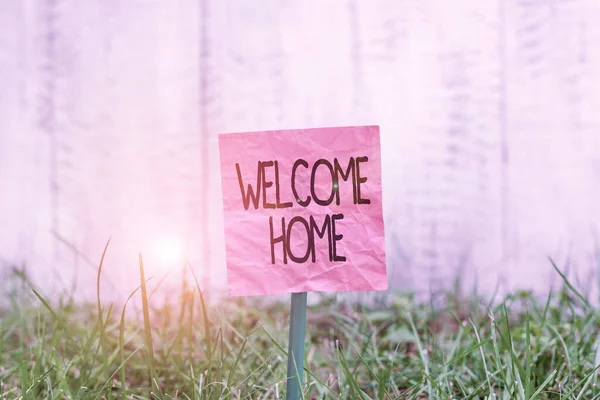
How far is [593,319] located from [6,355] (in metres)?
0.83

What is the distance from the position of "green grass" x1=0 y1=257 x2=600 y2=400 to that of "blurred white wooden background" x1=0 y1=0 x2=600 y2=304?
5.1 inches

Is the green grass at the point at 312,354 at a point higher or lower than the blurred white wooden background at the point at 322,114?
lower

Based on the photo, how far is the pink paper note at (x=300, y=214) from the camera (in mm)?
512

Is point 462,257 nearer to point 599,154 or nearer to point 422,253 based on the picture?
point 422,253

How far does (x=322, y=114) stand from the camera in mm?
1112

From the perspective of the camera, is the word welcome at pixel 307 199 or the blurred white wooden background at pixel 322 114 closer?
the word welcome at pixel 307 199

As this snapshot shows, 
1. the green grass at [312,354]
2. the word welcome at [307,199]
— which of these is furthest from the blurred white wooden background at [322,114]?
the word welcome at [307,199]

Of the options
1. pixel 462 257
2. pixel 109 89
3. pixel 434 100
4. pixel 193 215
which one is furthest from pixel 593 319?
pixel 109 89

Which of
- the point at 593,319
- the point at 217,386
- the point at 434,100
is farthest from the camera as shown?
the point at 434,100

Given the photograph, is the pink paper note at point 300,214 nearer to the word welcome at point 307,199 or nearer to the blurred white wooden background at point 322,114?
the word welcome at point 307,199

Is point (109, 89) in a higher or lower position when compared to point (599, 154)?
higher

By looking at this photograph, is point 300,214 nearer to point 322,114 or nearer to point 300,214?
point 300,214

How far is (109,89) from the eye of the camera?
1143 millimetres

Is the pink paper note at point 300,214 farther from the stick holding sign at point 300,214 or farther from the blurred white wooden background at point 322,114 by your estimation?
the blurred white wooden background at point 322,114
